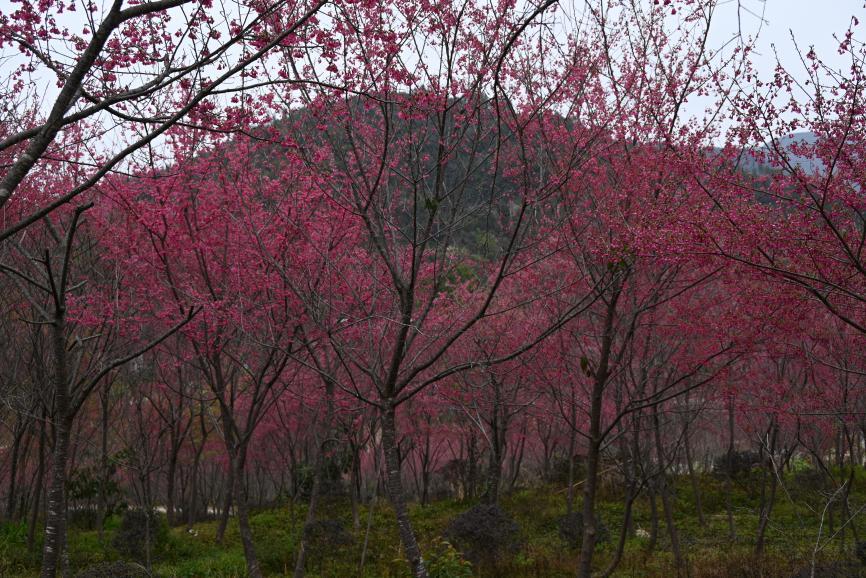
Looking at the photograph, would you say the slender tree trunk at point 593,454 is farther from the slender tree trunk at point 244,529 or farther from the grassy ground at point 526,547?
the slender tree trunk at point 244,529

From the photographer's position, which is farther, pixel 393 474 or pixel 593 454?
pixel 593 454

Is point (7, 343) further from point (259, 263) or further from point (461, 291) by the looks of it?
point (461, 291)

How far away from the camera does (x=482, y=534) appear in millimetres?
11352

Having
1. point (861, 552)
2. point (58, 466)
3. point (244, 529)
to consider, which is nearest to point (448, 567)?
point (244, 529)

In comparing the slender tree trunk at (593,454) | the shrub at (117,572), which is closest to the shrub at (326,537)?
the shrub at (117,572)

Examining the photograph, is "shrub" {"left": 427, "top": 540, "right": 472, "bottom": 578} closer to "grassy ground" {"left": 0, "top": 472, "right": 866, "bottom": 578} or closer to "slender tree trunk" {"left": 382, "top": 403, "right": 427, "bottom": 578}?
"grassy ground" {"left": 0, "top": 472, "right": 866, "bottom": 578}

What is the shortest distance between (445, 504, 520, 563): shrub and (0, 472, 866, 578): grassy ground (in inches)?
8.6

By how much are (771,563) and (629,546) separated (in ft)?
12.4

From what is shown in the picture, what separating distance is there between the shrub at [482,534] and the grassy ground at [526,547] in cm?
22

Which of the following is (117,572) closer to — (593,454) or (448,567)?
(448,567)

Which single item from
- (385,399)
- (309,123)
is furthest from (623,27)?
(385,399)

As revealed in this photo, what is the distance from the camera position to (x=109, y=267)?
995 cm

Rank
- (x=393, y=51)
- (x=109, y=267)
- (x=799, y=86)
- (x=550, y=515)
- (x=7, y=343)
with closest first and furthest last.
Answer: (x=799, y=86)
(x=393, y=51)
(x=109, y=267)
(x=7, y=343)
(x=550, y=515)

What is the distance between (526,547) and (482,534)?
7.19 feet
